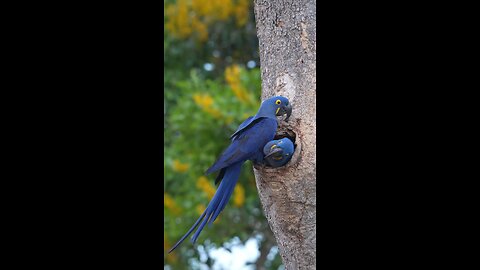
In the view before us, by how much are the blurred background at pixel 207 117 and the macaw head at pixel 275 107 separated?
2396mm

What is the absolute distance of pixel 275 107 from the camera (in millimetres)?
2545

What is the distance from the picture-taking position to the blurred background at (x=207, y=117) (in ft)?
17.5

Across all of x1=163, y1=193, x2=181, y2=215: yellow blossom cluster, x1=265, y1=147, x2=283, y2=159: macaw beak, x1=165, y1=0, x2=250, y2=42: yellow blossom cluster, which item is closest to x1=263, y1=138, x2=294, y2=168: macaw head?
x1=265, y1=147, x2=283, y2=159: macaw beak

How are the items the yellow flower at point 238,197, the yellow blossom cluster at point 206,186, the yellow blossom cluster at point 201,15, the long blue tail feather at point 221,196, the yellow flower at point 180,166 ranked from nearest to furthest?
the long blue tail feather at point 221,196, the yellow blossom cluster at point 206,186, the yellow flower at point 238,197, the yellow flower at point 180,166, the yellow blossom cluster at point 201,15

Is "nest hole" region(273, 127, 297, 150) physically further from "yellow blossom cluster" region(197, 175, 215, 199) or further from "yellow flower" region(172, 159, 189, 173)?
"yellow flower" region(172, 159, 189, 173)

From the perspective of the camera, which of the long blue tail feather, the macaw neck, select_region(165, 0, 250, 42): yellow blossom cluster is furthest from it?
select_region(165, 0, 250, 42): yellow blossom cluster

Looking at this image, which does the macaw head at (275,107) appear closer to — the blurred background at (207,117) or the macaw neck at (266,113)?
the macaw neck at (266,113)

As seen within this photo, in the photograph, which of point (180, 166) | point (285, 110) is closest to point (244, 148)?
point (285, 110)

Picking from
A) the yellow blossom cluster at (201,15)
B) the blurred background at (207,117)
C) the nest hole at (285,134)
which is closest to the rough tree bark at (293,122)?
the nest hole at (285,134)

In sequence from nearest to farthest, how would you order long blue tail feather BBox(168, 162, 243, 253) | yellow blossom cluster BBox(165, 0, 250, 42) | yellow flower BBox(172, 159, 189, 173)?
long blue tail feather BBox(168, 162, 243, 253), yellow flower BBox(172, 159, 189, 173), yellow blossom cluster BBox(165, 0, 250, 42)

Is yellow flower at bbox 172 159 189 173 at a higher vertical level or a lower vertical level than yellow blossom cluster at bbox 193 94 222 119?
lower

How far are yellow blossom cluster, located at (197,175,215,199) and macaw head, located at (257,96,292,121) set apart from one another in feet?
8.98

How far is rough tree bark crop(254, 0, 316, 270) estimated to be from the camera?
2.52 meters
